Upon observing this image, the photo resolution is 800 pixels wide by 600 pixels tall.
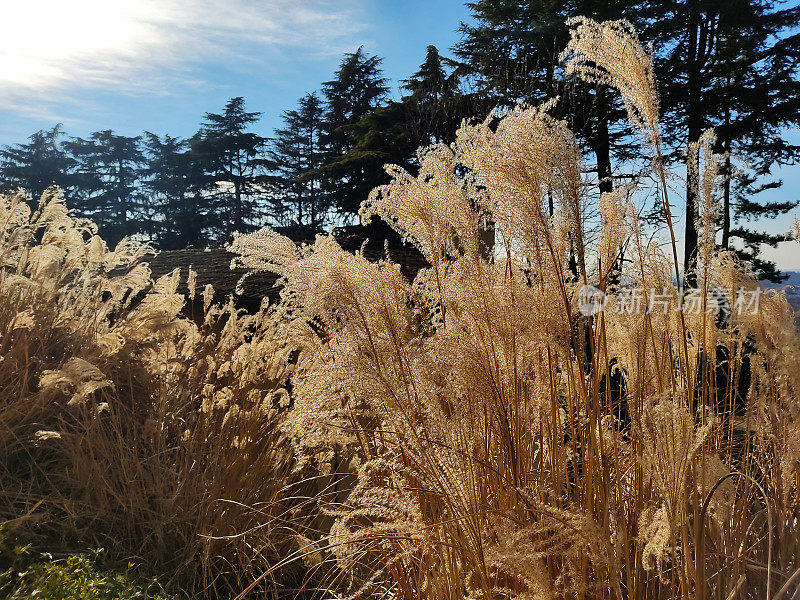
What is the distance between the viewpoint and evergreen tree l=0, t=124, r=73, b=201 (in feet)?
103

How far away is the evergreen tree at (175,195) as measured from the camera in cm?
2912

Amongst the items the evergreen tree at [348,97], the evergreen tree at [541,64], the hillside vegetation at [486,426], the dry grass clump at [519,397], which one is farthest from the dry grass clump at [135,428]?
the evergreen tree at [348,97]

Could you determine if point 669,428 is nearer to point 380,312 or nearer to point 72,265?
point 380,312

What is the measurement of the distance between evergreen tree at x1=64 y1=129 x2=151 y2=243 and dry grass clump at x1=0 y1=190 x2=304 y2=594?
25920mm

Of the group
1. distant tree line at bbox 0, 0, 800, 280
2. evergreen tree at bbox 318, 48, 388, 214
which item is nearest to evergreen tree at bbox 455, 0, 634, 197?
distant tree line at bbox 0, 0, 800, 280

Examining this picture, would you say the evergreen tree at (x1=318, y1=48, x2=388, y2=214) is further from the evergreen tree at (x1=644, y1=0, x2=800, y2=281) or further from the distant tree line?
the evergreen tree at (x1=644, y1=0, x2=800, y2=281)

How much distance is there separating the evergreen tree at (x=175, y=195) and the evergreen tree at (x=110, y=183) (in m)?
0.74

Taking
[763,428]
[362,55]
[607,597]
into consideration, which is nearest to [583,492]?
[607,597]

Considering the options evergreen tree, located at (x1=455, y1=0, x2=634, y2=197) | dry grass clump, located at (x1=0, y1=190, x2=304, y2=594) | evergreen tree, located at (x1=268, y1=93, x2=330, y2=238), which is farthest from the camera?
evergreen tree, located at (x1=268, y1=93, x2=330, y2=238)

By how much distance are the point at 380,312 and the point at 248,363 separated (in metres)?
Result: 2.28

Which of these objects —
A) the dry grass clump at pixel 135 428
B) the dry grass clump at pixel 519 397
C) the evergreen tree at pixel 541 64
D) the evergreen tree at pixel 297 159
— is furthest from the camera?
the evergreen tree at pixel 297 159

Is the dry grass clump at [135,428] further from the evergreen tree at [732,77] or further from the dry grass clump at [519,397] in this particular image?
the evergreen tree at [732,77]

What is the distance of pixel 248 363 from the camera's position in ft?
12.5

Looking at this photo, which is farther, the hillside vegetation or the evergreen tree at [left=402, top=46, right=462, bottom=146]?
the evergreen tree at [left=402, top=46, right=462, bottom=146]
